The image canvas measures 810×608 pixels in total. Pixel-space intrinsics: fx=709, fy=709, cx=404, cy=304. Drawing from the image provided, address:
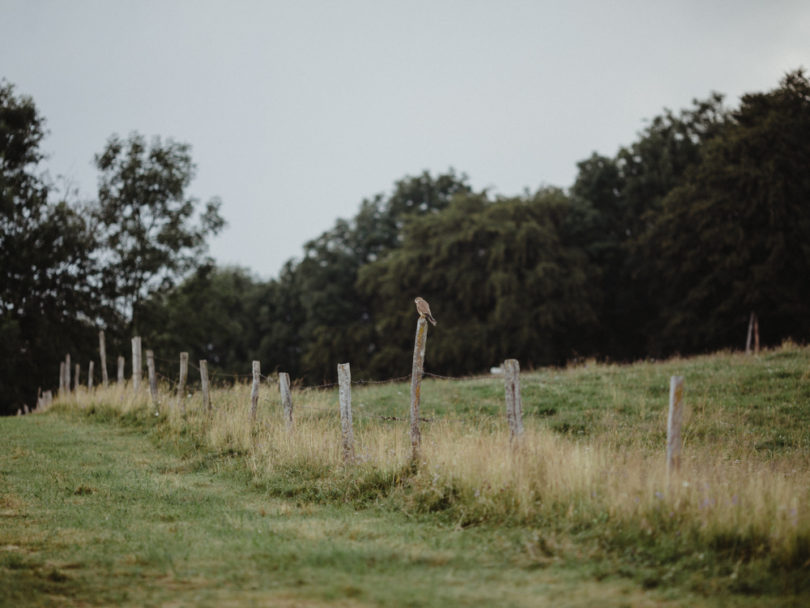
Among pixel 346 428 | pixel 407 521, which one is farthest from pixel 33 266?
pixel 407 521

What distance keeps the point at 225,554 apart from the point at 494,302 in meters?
36.6

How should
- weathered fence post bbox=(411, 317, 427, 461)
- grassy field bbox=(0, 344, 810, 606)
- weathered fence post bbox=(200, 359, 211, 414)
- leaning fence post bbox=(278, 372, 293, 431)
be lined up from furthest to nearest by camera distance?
1. weathered fence post bbox=(200, 359, 211, 414)
2. leaning fence post bbox=(278, 372, 293, 431)
3. weathered fence post bbox=(411, 317, 427, 461)
4. grassy field bbox=(0, 344, 810, 606)

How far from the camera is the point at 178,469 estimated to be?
12375 millimetres

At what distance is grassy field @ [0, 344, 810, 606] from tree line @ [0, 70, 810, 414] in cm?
2398

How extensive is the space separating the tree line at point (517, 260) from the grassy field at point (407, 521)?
24.0m

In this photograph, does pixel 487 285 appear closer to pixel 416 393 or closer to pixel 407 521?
pixel 416 393

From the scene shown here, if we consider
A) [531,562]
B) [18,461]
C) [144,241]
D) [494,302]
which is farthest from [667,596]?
[144,241]

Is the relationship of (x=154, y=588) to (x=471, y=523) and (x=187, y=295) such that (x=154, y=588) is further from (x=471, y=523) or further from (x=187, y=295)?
(x=187, y=295)

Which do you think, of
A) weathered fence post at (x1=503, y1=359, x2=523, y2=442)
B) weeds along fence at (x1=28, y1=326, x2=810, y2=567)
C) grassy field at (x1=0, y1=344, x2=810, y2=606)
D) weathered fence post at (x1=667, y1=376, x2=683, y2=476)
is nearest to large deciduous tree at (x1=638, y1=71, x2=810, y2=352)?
grassy field at (x1=0, y1=344, x2=810, y2=606)

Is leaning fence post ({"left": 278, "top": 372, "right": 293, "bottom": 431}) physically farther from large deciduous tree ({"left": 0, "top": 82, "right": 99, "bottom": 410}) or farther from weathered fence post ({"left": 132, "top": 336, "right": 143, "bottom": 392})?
large deciduous tree ({"left": 0, "top": 82, "right": 99, "bottom": 410})

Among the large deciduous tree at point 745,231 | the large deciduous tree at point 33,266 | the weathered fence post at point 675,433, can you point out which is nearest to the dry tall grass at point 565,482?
the weathered fence post at point 675,433

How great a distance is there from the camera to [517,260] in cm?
4022

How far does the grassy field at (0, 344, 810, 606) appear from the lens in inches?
229

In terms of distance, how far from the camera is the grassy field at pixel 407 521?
5809mm
